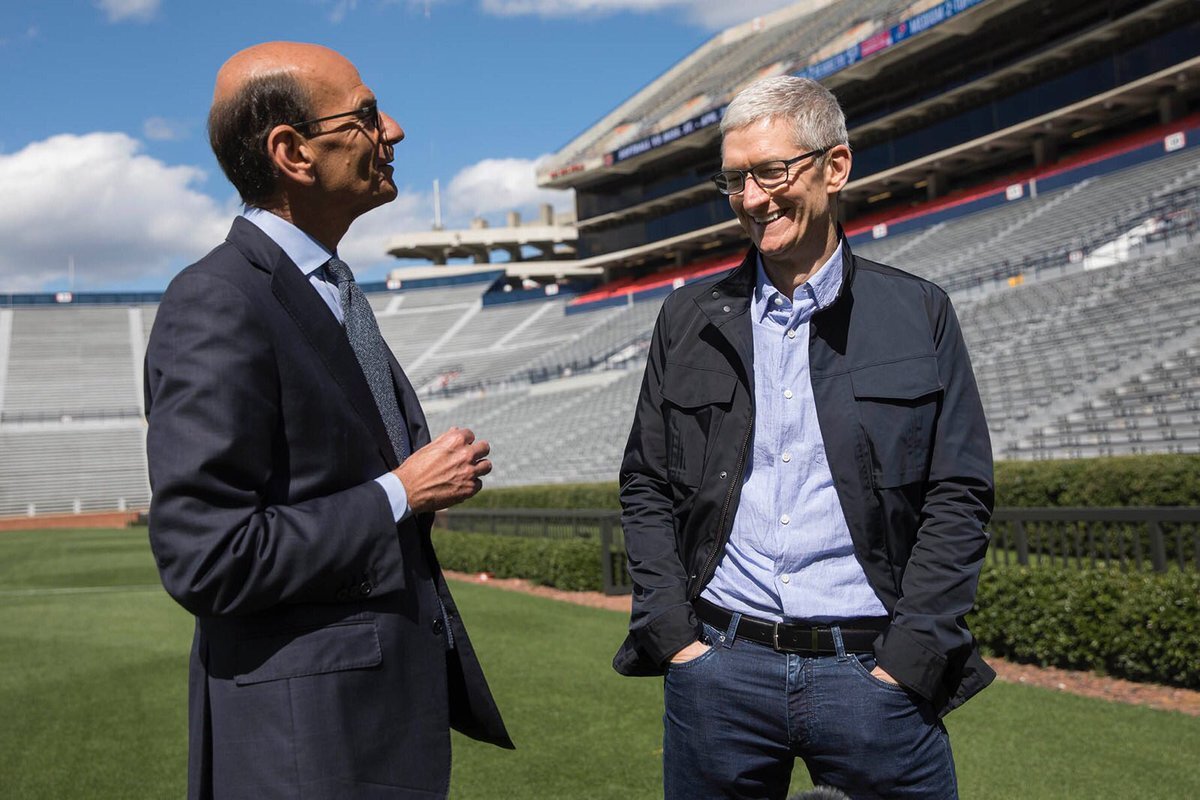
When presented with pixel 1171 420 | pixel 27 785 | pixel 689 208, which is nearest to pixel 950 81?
pixel 689 208

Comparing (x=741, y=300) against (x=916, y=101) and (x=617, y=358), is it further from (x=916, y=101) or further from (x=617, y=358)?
(x=916, y=101)

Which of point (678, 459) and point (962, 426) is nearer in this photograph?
point (962, 426)

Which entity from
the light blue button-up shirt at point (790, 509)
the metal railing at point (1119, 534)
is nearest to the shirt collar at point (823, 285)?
the light blue button-up shirt at point (790, 509)

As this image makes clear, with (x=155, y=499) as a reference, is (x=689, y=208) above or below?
above

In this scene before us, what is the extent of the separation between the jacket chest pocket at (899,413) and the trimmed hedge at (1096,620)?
16.7 ft

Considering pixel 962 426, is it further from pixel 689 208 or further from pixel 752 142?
pixel 689 208

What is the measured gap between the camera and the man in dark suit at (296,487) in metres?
1.70

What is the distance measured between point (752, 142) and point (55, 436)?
1987 inches

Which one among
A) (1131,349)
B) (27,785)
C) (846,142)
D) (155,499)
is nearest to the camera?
(155,499)

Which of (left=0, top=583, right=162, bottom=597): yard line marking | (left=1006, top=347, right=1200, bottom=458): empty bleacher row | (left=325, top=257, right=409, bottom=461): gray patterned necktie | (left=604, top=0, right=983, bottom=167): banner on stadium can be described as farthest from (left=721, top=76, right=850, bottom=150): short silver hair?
(left=604, top=0, right=983, bottom=167): banner on stadium

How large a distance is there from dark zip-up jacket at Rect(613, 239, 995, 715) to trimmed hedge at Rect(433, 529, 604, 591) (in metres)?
10.7

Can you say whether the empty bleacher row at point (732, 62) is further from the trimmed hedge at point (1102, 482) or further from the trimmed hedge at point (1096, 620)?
the trimmed hedge at point (1096, 620)

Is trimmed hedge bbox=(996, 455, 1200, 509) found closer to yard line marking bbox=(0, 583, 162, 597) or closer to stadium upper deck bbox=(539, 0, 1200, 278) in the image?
yard line marking bbox=(0, 583, 162, 597)

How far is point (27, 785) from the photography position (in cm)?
524
